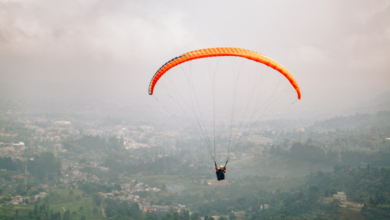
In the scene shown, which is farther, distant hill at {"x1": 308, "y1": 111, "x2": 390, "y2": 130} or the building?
distant hill at {"x1": 308, "y1": 111, "x2": 390, "y2": 130}

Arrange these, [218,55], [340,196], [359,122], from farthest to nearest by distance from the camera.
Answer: [359,122], [340,196], [218,55]

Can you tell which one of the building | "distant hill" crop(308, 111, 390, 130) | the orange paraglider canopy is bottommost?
the building

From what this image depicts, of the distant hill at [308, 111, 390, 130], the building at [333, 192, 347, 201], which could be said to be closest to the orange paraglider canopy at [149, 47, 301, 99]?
the building at [333, 192, 347, 201]

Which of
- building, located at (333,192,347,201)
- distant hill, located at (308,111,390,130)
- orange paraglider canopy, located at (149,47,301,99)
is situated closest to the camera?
orange paraglider canopy, located at (149,47,301,99)

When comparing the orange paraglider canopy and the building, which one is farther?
the building

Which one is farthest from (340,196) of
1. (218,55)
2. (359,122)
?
(359,122)

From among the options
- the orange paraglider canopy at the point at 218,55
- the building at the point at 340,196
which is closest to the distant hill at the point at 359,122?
the building at the point at 340,196

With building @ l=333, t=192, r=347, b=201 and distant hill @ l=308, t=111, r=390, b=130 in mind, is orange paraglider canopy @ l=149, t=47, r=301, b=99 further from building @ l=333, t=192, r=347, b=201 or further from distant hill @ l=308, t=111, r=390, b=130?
distant hill @ l=308, t=111, r=390, b=130

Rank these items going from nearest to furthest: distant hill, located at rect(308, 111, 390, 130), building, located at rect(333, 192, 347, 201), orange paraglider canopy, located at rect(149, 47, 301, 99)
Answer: orange paraglider canopy, located at rect(149, 47, 301, 99), building, located at rect(333, 192, 347, 201), distant hill, located at rect(308, 111, 390, 130)

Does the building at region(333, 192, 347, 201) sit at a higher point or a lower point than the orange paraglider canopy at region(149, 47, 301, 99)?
lower

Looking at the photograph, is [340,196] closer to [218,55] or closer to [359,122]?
[218,55]

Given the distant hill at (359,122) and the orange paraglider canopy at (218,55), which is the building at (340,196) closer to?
the orange paraglider canopy at (218,55)
